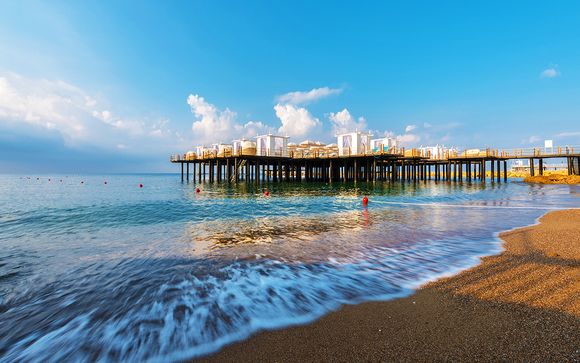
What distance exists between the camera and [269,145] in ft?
134

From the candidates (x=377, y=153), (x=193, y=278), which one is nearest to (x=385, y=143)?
(x=377, y=153)

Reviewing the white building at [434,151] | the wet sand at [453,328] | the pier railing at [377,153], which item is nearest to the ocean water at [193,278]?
the wet sand at [453,328]

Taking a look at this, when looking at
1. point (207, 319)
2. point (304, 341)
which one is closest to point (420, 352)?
point (304, 341)

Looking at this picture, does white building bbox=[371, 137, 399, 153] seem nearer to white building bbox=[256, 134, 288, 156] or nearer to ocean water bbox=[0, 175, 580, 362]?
white building bbox=[256, 134, 288, 156]

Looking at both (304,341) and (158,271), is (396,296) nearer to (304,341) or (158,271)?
(304,341)

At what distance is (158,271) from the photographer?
5430mm

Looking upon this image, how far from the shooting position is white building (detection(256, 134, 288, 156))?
133 feet

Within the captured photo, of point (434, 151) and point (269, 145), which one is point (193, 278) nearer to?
point (269, 145)

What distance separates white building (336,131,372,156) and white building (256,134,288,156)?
969cm

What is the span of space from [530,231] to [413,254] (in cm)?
491

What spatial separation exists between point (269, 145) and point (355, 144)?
43.6ft

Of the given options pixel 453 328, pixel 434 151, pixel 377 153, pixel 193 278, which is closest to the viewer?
pixel 453 328

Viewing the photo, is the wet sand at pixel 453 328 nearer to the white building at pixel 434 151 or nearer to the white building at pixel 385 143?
the white building at pixel 385 143

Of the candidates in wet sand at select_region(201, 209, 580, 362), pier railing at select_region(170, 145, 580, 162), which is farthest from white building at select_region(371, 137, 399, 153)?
wet sand at select_region(201, 209, 580, 362)
